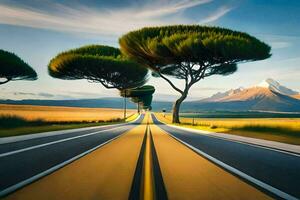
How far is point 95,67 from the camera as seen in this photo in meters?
52.1

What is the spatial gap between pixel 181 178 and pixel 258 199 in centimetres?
222

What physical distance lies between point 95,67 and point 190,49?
1897 centimetres

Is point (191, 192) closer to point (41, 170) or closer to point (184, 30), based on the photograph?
point (41, 170)

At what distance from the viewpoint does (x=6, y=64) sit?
5219 centimetres

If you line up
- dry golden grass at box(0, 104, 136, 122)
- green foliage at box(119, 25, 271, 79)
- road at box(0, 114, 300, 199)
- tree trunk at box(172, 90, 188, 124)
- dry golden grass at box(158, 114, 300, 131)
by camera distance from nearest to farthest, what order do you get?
road at box(0, 114, 300, 199) → dry golden grass at box(158, 114, 300, 131) → green foliage at box(119, 25, 271, 79) → dry golden grass at box(0, 104, 136, 122) → tree trunk at box(172, 90, 188, 124)

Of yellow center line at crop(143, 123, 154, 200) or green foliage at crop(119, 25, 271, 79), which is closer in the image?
yellow center line at crop(143, 123, 154, 200)

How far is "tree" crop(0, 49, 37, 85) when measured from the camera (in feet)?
171

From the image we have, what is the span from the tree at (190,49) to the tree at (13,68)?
17.9 m

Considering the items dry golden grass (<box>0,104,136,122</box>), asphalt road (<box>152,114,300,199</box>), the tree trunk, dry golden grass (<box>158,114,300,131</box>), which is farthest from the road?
the tree trunk

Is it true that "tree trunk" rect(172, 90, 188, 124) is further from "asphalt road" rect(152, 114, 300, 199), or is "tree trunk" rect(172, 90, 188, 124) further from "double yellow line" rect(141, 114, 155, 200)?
"double yellow line" rect(141, 114, 155, 200)

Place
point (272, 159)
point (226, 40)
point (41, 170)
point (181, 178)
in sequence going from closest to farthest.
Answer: point (181, 178), point (41, 170), point (272, 159), point (226, 40)

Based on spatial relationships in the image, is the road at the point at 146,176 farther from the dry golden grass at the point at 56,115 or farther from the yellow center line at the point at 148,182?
the dry golden grass at the point at 56,115

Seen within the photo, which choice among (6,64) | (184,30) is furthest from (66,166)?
(6,64)

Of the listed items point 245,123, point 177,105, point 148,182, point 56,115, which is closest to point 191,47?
point 245,123
